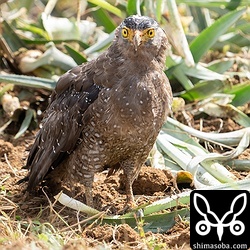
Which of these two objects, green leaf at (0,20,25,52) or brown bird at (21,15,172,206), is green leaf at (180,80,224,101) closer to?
brown bird at (21,15,172,206)

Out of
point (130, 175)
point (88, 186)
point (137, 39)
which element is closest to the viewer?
point (137, 39)

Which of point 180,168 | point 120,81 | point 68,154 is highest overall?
point 120,81

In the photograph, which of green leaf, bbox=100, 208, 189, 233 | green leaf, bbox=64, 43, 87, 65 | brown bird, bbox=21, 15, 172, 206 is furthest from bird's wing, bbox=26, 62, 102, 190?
green leaf, bbox=64, 43, 87, 65

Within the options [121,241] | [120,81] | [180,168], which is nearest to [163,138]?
[180,168]

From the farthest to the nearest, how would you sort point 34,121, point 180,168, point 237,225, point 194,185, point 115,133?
point 34,121 < point 180,168 < point 194,185 < point 115,133 < point 237,225

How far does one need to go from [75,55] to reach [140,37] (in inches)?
83.2

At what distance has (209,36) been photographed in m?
7.66

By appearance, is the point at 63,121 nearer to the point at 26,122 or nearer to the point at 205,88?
the point at 26,122

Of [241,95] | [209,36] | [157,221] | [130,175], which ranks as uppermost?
[209,36]

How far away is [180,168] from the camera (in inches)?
261

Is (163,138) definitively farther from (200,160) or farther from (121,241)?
(121,241)

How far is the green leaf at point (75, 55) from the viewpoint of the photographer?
7645mm

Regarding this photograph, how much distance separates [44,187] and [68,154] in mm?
566

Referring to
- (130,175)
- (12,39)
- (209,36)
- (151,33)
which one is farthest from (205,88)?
(12,39)
